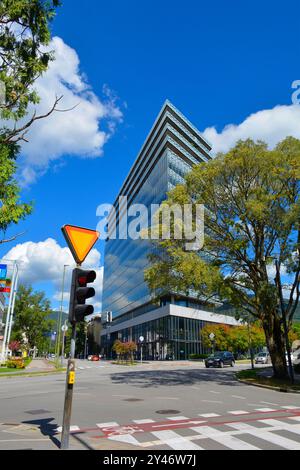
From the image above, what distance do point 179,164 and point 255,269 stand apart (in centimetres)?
4785

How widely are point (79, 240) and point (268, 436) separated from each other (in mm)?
5484

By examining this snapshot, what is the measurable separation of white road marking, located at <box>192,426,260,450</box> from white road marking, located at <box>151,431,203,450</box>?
576 millimetres

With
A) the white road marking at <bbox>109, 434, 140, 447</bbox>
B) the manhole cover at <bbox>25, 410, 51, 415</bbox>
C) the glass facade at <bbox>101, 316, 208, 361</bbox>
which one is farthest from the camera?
the glass facade at <bbox>101, 316, 208, 361</bbox>

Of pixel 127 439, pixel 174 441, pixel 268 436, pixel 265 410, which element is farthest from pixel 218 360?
pixel 174 441

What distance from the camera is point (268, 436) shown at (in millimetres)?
7781

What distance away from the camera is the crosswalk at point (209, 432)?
7.10 meters

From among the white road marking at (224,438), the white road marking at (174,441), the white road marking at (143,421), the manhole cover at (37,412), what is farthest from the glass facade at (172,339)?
the white road marking at (174,441)

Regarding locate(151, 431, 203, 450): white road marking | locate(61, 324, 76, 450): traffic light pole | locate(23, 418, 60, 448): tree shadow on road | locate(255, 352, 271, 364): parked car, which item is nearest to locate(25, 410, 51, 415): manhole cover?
locate(23, 418, 60, 448): tree shadow on road

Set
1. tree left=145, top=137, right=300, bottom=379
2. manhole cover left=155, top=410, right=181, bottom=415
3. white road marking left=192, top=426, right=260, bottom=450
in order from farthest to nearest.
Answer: tree left=145, top=137, right=300, bottom=379 < manhole cover left=155, top=410, right=181, bottom=415 < white road marking left=192, top=426, right=260, bottom=450

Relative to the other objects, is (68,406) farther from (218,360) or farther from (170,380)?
(218,360)

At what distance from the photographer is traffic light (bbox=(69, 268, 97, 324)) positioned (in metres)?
6.87

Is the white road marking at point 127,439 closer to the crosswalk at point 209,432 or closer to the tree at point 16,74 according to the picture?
the crosswalk at point 209,432

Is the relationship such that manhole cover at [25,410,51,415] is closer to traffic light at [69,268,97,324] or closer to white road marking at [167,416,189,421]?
white road marking at [167,416,189,421]
